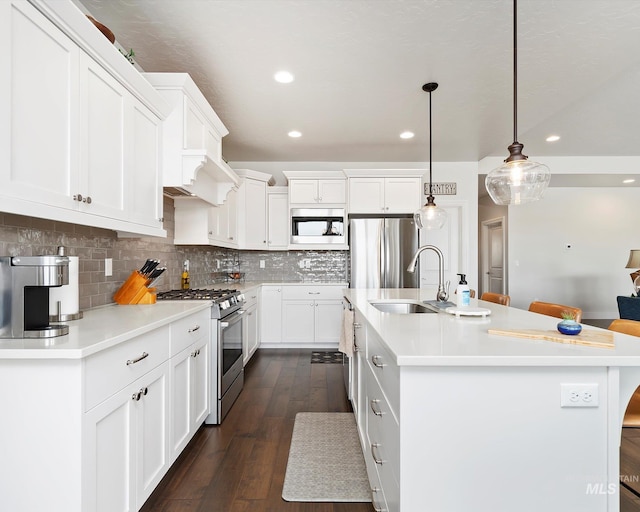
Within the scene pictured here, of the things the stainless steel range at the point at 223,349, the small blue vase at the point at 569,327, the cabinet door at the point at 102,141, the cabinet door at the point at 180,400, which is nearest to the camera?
the small blue vase at the point at 569,327

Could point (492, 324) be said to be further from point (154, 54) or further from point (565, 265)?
point (565, 265)

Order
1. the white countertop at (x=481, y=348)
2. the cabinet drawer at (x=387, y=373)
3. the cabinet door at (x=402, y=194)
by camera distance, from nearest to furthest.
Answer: the white countertop at (x=481, y=348), the cabinet drawer at (x=387, y=373), the cabinet door at (x=402, y=194)

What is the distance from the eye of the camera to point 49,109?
Result: 1.38 meters

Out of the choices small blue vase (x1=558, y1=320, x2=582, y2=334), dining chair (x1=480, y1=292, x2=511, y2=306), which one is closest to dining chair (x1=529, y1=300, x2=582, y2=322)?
dining chair (x1=480, y1=292, x2=511, y2=306)

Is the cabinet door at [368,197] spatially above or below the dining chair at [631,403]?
above

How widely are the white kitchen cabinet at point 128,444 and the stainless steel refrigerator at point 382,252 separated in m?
3.23

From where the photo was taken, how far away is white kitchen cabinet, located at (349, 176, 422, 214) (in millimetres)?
4895

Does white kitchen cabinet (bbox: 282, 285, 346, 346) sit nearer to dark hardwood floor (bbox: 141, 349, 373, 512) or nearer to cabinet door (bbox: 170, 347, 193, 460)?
dark hardwood floor (bbox: 141, 349, 373, 512)

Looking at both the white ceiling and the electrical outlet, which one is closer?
the electrical outlet

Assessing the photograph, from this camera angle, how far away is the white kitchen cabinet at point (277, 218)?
→ 5.15 meters

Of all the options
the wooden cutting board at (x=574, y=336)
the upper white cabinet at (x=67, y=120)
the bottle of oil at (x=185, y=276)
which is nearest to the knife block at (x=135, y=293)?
the upper white cabinet at (x=67, y=120)

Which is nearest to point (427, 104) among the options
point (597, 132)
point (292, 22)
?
point (292, 22)

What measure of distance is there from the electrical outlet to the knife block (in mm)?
2252

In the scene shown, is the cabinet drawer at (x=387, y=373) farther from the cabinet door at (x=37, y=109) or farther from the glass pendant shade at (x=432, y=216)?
the glass pendant shade at (x=432, y=216)
